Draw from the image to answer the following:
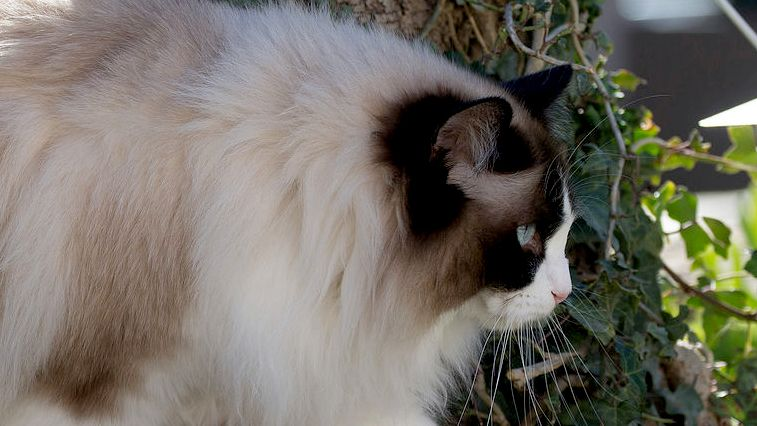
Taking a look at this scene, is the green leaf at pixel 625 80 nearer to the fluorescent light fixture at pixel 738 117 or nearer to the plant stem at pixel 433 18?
the fluorescent light fixture at pixel 738 117

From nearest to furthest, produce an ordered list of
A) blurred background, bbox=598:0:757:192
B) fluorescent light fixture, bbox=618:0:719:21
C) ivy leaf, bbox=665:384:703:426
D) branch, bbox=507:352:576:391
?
branch, bbox=507:352:576:391 → ivy leaf, bbox=665:384:703:426 → blurred background, bbox=598:0:757:192 → fluorescent light fixture, bbox=618:0:719:21

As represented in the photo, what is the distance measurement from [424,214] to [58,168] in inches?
29.9

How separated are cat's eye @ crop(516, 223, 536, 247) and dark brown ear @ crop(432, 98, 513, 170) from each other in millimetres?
166

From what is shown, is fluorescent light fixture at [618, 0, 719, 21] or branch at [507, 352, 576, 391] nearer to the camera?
branch at [507, 352, 576, 391]

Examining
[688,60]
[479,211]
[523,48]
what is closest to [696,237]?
[523,48]

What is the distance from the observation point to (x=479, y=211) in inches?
75.5

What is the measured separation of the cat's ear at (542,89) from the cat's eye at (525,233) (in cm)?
31

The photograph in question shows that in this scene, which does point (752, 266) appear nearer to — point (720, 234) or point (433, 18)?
point (720, 234)

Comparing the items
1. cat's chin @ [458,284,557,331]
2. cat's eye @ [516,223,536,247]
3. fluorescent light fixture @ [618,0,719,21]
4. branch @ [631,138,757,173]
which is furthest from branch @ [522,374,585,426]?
fluorescent light fixture @ [618,0,719,21]

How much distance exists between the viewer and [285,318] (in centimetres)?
197

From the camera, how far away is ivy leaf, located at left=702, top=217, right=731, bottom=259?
312cm

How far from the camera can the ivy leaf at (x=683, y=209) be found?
123 inches

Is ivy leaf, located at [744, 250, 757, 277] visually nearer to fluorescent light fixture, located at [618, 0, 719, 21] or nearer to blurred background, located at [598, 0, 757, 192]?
blurred background, located at [598, 0, 757, 192]

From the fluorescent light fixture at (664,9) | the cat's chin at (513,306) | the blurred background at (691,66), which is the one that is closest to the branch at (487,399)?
the cat's chin at (513,306)
